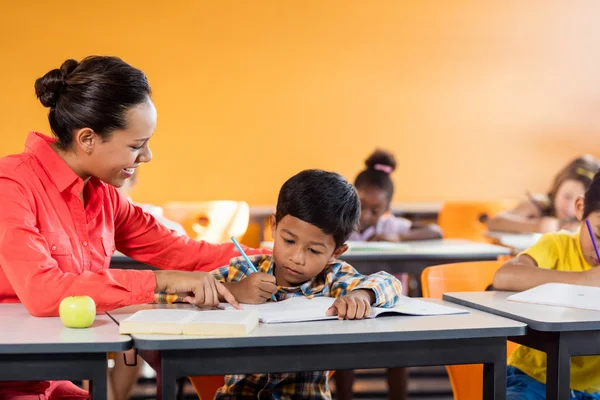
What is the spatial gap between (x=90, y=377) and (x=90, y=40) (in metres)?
4.34

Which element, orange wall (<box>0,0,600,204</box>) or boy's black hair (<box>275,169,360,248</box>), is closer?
boy's black hair (<box>275,169,360,248</box>)

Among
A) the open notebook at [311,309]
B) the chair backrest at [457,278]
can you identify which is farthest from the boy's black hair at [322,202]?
the chair backrest at [457,278]

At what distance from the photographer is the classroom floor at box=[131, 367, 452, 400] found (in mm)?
3309

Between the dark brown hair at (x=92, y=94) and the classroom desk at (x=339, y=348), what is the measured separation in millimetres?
460

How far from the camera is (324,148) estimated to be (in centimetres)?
548

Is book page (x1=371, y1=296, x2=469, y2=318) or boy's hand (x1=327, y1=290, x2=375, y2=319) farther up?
boy's hand (x1=327, y1=290, x2=375, y2=319)

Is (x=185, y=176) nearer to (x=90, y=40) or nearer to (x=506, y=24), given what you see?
(x=90, y=40)

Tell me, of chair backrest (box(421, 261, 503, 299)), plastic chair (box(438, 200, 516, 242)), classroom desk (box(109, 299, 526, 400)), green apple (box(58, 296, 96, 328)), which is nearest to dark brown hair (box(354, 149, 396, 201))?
plastic chair (box(438, 200, 516, 242))

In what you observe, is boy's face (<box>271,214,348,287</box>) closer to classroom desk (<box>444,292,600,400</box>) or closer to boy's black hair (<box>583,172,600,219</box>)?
classroom desk (<box>444,292,600,400</box>)

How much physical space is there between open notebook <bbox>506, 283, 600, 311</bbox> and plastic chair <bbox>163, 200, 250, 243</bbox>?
1.98 metres

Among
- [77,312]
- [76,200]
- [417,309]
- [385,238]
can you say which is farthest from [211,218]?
[77,312]

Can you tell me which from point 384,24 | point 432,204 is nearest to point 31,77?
point 384,24

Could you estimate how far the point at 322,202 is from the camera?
5.93ft

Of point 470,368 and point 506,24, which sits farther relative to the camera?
point 506,24
